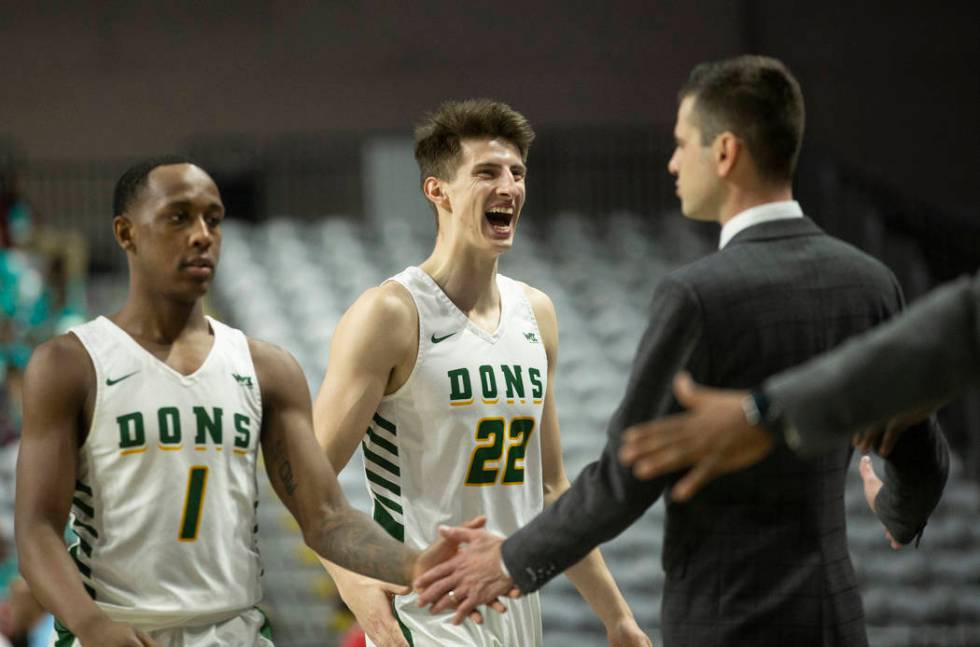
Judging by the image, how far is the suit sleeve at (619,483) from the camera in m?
3.21

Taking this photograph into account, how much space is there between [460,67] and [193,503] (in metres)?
12.3

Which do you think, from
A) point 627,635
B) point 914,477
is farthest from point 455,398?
point 914,477

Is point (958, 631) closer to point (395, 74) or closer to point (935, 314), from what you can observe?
point (935, 314)

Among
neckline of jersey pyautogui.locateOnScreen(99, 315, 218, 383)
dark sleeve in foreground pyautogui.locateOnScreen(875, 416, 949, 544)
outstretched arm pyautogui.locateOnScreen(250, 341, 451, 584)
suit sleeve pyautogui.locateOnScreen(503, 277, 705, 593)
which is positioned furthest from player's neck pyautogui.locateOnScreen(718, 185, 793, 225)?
neckline of jersey pyautogui.locateOnScreen(99, 315, 218, 383)

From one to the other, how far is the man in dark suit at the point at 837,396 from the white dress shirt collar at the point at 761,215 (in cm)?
75

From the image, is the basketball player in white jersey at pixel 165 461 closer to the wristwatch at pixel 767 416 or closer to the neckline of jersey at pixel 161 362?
the neckline of jersey at pixel 161 362

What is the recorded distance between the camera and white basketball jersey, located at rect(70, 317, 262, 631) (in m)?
3.62

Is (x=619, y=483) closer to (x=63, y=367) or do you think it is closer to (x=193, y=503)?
(x=193, y=503)

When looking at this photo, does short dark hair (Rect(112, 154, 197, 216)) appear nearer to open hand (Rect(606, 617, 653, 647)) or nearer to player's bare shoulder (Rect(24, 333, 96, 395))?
player's bare shoulder (Rect(24, 333, 96, 395))

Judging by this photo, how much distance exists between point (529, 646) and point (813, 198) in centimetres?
968

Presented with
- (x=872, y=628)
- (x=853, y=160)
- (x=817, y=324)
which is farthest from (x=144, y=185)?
(x=853, y=160)

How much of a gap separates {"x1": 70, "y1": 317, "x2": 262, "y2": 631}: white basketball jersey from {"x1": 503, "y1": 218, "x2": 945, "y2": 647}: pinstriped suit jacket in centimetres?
105

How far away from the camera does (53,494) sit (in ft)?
11.5

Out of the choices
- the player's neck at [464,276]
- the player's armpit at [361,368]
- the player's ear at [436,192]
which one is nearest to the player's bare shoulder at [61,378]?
the player's armpit at [361,368]
